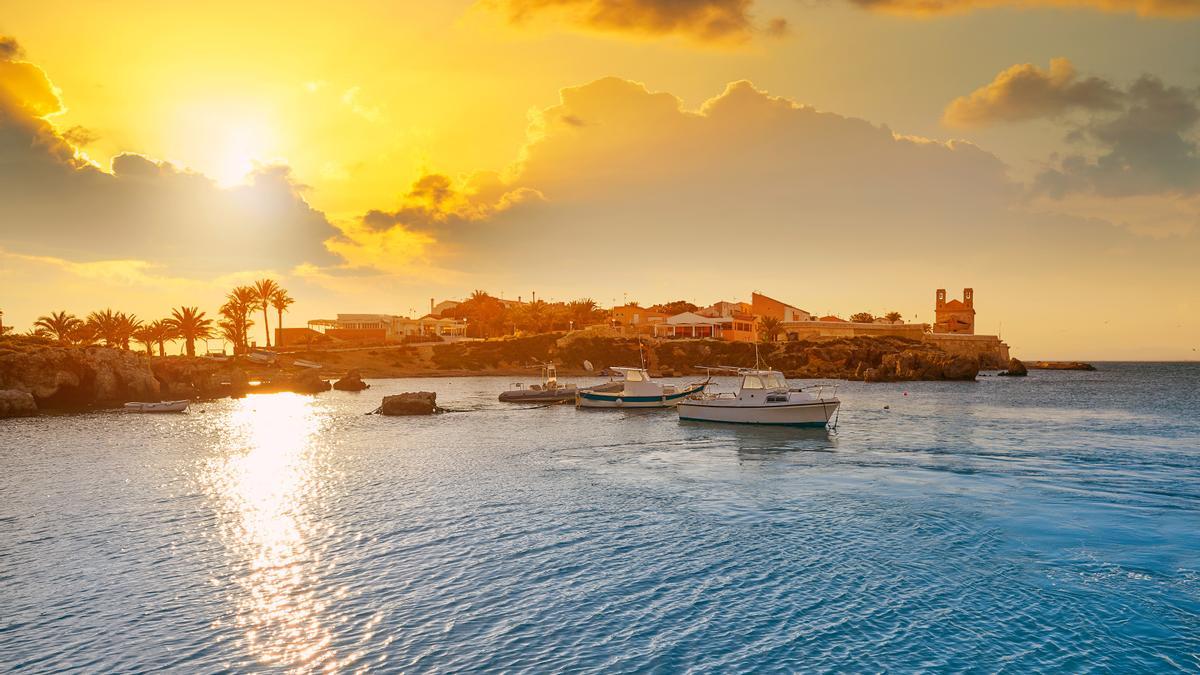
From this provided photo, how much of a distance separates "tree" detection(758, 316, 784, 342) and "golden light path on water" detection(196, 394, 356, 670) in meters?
122

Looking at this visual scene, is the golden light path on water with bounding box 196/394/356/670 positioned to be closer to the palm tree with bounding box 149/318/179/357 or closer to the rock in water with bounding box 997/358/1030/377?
the palm tree with bounding box 149/318/179/357

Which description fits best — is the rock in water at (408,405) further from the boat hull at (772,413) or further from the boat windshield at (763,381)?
the boat windshield at (763,381)

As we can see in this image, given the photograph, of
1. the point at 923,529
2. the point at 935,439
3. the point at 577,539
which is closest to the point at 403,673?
the point at 577,539

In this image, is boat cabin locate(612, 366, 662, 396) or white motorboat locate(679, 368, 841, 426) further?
boat cabin locate(612, 366, 662, 396)

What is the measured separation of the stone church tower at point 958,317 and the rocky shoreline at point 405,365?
38.2 feet

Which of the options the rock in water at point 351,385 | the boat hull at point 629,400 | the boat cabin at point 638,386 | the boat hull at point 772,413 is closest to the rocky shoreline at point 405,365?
the rock in water at point 351,385

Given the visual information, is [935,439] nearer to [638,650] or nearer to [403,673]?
[638,650]

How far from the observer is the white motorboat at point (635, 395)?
66.7 meters

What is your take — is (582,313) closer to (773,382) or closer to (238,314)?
(238,314)

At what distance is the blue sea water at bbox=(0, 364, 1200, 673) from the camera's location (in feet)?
45.6

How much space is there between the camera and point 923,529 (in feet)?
75.8

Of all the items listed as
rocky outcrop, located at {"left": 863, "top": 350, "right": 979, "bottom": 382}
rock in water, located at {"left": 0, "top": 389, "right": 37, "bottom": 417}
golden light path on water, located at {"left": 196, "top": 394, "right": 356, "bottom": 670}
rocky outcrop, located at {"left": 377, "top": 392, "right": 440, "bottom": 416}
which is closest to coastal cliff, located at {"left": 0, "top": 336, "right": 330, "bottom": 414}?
rock in water, located at {"left": 0, "top": 389, "right": 37, "bottom": 417}

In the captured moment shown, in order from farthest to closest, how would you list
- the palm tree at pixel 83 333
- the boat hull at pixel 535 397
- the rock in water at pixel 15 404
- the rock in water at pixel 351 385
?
1. the palm tree at pixel 83 333
2. the rock in water at pixel 351 385
3. the boat hull at pixel 535 397
4. the rock in water at pixel 15 404

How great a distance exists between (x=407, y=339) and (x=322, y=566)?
143 meters
